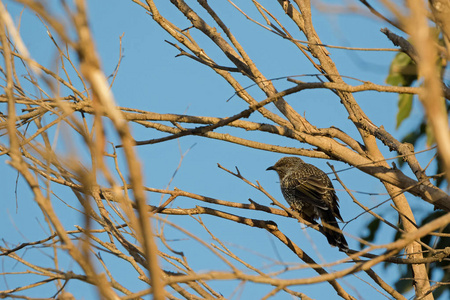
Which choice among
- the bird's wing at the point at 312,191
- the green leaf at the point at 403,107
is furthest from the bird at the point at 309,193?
the green leaf at the point at 403,107

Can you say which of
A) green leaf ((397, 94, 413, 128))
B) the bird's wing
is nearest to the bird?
the bird's wing

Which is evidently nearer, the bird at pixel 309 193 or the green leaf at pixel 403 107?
the bird at pixel 309 193

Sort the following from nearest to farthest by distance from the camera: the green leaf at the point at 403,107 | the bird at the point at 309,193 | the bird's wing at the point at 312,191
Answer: the bird at the point at 309,193
the bird's wing at the point at 312,191
the green leaf at the point at 403,107

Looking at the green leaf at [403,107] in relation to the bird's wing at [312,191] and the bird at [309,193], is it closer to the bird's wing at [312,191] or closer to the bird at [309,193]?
the bird at [309,193]

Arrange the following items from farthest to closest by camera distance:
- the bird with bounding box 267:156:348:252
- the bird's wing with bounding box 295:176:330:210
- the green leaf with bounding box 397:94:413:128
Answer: the green leaf with bounding box 397:94:413:128, the bird's wing with bounding box 295:176:330:210, the bird with bounding box 267:156:348:252

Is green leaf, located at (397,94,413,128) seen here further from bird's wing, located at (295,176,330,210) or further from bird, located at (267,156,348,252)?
bird's wing, located at (295,176,330,210)

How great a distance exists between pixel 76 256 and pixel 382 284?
9.37 feet

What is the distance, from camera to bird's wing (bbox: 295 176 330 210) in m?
6.48

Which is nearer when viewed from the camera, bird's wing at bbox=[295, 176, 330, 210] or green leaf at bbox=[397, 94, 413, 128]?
bird's wing at bbox=[295, 176, 330, 210]

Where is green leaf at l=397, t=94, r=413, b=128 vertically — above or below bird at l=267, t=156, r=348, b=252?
above

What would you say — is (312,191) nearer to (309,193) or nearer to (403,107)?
(309,193)

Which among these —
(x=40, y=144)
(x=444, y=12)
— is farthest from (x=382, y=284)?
(x=40, y=144)

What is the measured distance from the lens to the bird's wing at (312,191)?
648 cm

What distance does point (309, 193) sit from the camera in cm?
674
